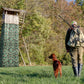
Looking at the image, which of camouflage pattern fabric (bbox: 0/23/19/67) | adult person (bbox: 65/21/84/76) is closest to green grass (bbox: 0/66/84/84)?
adult person (bbox: 65/21/84/76)

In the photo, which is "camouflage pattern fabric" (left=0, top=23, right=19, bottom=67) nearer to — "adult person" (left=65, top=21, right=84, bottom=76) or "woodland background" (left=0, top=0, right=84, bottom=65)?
"woodland background" (left=0, top=0, right=84, bottom=65)

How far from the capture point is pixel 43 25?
20.3 metres

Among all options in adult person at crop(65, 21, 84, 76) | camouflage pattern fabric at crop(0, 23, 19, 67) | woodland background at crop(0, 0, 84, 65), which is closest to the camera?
adult person at crop(65, 21, 84, 76)

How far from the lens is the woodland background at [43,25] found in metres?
20.1

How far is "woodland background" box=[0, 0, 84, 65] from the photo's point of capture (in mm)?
20141

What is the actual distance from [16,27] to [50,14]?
402 inches

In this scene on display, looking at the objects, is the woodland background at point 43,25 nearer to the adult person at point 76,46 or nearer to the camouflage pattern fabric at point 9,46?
the camouflage pattern fabric at point 9,46

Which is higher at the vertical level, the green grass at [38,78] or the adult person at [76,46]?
the adult person at [76,46]

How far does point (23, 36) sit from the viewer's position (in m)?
20.2

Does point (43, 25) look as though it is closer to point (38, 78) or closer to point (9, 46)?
point (9, 46)

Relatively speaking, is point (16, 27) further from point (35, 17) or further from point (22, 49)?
point (22, 49)

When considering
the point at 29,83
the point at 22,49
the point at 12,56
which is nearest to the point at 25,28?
the point at 22,49

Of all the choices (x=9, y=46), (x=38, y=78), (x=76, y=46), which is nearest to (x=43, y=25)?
(x=9, y=46)

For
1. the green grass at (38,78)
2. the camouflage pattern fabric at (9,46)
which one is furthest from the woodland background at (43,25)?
the green grass at (38,78)
